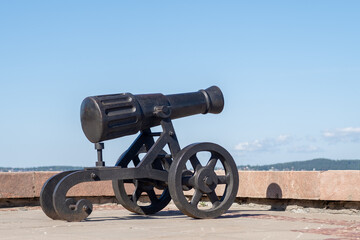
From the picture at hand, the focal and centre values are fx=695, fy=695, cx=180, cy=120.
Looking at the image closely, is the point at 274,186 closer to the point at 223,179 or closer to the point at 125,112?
the point at 223,179

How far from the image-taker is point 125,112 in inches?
350

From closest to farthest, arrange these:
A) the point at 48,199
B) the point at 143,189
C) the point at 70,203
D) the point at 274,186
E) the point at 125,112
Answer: the point at 70,203 → the point at 48,199 → the point at 125,112 → the point at 143,189 → the point at 274,186

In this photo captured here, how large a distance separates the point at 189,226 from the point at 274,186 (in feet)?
9.70

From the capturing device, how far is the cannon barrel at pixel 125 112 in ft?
28.7

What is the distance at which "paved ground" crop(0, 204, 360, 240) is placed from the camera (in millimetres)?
6824

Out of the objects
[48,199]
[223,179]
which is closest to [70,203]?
[48,199]

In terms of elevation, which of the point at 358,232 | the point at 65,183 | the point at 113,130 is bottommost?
the point at 358,232

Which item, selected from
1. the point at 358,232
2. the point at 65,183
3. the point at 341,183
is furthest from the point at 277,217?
the point at 65,183

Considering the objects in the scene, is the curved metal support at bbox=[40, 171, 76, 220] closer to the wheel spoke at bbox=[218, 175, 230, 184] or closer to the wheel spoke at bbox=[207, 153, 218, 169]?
the wheel spoke at bbox=[207, 153, 218, 169]

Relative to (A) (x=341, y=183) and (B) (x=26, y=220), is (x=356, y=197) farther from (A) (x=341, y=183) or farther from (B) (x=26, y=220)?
(B) (x=26, y=220)

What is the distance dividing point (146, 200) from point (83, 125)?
10.9ft

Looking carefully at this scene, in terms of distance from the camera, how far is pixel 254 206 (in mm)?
10852

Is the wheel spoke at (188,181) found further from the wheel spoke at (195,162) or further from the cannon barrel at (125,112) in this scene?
the cannon barrel at (125,112)

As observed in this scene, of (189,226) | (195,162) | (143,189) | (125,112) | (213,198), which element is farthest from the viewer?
(143,189)
